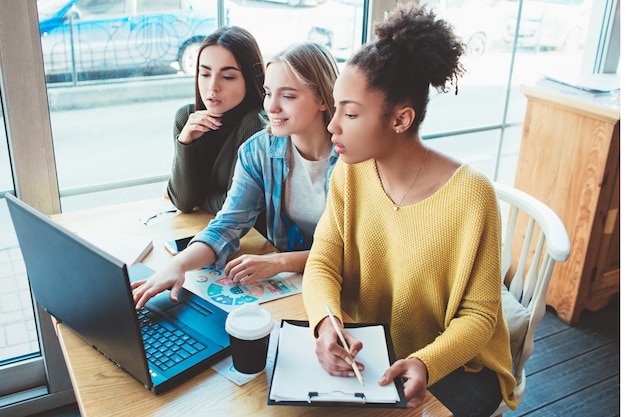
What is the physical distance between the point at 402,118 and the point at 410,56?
118 millimetres

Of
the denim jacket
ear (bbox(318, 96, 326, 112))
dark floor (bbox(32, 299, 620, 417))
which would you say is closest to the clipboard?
the denim jacket

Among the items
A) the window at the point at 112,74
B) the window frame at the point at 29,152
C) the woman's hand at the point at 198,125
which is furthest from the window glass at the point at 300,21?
the window frame at the point at 29,152

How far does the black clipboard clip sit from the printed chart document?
1.16 feet

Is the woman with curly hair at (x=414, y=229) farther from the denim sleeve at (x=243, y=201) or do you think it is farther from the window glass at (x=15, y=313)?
the window glass at (x=15, y=313)

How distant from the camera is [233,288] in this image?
1.32m

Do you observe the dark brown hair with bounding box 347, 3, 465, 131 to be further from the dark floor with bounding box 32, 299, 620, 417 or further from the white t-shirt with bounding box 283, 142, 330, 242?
the dark floor with bounding box 32, 299, 620, 417

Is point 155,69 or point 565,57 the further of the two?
point 565,57

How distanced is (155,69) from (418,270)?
3.62ft

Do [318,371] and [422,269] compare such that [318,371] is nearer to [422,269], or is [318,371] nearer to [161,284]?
[422,269]

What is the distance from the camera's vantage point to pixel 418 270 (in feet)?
3.95

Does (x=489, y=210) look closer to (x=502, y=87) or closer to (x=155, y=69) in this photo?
(x=155, y=69)

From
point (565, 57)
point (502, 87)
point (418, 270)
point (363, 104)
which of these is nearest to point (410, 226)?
point (418, 270)

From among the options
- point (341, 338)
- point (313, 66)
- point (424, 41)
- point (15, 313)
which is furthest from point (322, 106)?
point (15, 313)

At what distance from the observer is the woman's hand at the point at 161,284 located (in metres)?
1.21
